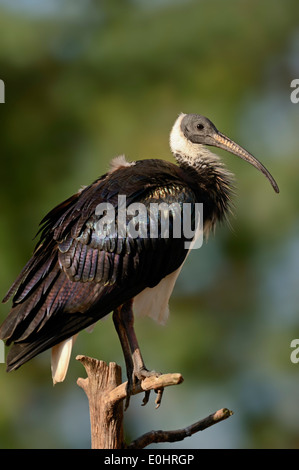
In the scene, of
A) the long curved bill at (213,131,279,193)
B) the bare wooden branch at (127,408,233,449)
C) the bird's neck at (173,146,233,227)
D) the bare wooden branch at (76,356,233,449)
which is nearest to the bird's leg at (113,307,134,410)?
the bare wooden branch at (76,356,233,449)

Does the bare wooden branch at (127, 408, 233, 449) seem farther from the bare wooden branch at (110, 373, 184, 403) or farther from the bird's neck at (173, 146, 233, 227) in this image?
the bird's neck at (173, 146, 233, 227)

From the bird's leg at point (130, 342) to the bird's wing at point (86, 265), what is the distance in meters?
0.22

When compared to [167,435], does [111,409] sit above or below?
above

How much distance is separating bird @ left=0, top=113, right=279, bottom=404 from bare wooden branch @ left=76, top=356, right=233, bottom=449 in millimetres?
135

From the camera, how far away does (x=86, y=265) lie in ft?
20.9

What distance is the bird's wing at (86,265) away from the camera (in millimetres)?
6191

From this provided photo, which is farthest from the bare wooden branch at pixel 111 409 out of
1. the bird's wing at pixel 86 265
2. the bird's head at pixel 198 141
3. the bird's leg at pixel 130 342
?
the bird's head at pixel 198 141

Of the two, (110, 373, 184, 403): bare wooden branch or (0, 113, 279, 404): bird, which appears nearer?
(110, 373, 184, 403): bare wooden branch

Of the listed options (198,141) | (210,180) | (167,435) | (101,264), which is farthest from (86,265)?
(198,141)

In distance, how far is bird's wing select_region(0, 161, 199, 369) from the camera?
619 cm

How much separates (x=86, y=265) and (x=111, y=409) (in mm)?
897

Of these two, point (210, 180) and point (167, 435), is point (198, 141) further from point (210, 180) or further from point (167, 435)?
point (167, 435)

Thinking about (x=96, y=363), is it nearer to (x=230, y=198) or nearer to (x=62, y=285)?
(x=62, y=285)

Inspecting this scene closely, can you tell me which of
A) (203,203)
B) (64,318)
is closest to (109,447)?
(64,318)
